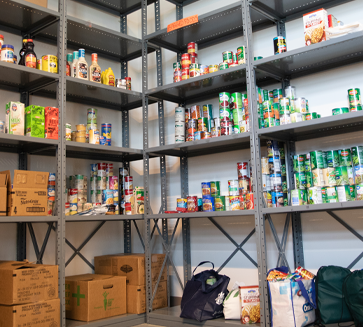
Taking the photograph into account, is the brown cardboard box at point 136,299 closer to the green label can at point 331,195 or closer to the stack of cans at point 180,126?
the stack of cans at point 180,126

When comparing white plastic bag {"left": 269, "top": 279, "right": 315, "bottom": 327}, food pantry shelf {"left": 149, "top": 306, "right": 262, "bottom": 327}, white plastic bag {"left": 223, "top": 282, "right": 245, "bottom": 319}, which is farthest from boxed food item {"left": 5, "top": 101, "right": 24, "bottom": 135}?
white plastic bag {"left": 269, "top": 279, "right": 315, "bottom": 327}

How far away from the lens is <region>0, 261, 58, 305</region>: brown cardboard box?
2682 mm

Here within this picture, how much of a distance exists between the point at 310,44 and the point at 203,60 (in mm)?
1443

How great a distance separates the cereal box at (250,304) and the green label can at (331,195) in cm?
89

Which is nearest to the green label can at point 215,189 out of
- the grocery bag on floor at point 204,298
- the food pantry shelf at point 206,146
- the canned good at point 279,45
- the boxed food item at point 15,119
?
the food pantry shelf at point 206,146

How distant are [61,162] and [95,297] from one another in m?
1.15

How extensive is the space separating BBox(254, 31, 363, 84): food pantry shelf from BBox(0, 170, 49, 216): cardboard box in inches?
74.8

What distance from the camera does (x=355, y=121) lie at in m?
2.81

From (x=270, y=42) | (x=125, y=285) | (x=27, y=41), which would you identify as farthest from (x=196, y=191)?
(x=27, y=41)

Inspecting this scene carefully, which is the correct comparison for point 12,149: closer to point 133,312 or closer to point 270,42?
point 133,312

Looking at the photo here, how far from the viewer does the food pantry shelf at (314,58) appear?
2757mm

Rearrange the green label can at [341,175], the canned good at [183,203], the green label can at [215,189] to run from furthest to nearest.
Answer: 1. the canned good at [183,203]
2. the green label can at [215,189]
3. the green label can at [341,175]

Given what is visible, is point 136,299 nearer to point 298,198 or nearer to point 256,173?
point 256,173

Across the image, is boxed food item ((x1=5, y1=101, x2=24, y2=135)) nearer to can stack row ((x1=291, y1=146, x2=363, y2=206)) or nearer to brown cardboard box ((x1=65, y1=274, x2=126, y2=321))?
brown cardboard box ((x1=65, y1=274, x2=126, y2=321))
